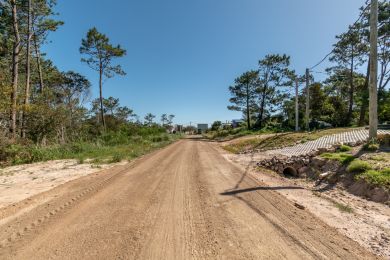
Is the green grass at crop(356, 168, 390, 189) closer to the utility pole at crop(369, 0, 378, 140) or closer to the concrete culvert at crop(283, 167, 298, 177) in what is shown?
the concrete culvert at crop(283, 167, 298, 177)

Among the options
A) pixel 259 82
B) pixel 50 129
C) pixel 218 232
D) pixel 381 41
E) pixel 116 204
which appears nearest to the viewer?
pixel 218 232

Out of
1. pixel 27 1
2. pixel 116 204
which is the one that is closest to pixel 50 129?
pixel 27 1

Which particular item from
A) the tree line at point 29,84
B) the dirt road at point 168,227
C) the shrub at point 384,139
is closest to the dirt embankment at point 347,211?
the dirt road at point 168,227

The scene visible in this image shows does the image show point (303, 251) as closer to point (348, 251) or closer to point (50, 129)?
point (348, 251)

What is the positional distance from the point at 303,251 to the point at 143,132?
32901mm

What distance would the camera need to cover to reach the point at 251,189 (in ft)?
19.7

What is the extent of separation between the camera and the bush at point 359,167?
6.24 m

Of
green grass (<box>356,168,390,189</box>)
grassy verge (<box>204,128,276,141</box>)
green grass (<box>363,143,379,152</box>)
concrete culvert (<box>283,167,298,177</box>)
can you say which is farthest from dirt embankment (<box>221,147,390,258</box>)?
grassy verge (<box>204,128,276,141</box>)

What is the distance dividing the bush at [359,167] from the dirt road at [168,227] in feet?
8.04

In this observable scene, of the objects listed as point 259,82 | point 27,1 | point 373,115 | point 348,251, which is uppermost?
point 27,1

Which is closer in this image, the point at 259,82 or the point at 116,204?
the point at 116,204

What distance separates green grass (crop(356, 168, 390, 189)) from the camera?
5.32 metres

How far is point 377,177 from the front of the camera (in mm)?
5562

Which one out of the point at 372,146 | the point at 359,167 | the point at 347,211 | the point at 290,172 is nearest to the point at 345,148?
the point at 372,146
